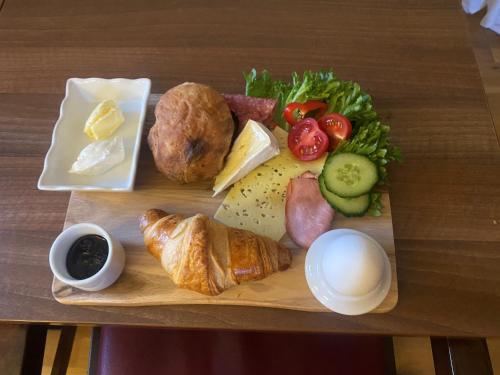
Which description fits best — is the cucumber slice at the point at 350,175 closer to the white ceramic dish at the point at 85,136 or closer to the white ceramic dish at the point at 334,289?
the white ceramic dish at the point at 334,289

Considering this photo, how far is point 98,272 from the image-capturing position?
3.63 ft

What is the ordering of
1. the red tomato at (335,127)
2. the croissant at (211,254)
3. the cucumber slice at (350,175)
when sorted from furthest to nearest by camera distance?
the red tomato at (335,127)
the cucumber slice at (350,175)
the croissant at (211,254)

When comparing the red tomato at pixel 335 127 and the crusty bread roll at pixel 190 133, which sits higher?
the red tomato at pixel 335 127

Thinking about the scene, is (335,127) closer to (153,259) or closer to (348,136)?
(348,136)

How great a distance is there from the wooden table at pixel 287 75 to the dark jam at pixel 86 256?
0.13 meters

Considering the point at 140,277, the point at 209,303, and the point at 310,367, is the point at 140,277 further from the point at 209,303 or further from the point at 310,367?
the point at 310,367

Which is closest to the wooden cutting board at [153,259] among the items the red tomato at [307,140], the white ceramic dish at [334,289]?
the white ceramic dish at [334,289]

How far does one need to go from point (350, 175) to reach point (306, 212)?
0.17 meters

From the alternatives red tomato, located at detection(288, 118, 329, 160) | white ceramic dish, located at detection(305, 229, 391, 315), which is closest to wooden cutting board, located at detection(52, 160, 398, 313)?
white ceramic dish, located at detection(305, 229, 391, 315)

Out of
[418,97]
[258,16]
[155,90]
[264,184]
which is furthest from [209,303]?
[258,16]

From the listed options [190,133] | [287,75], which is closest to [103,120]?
[190,133]

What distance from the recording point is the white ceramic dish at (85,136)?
129 centimetres

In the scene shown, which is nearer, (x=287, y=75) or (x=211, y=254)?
(x=211, y=254)

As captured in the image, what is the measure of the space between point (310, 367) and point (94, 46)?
1.42 m
